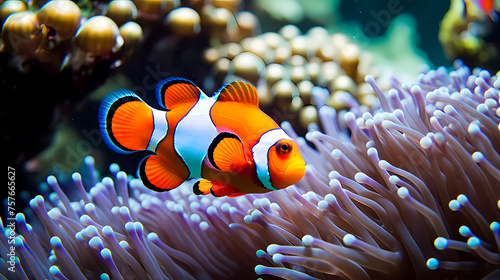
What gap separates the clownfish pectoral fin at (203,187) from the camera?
3.12 feet

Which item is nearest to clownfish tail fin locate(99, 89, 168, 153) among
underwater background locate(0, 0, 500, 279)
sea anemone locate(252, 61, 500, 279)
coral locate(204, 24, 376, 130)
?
underwater background locate(0, 0, 500, 279)

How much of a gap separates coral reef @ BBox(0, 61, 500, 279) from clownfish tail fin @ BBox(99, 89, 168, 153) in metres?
0.25

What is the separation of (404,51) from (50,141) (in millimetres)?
2164

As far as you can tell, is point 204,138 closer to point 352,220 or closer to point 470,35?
point 352,220

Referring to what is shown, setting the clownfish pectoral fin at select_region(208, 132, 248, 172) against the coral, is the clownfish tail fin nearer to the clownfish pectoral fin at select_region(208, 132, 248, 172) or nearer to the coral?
the clownfish pectoral fin at select_region(208, 132, 248, 172)

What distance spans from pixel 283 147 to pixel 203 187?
0.81 feet

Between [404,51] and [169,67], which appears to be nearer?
[169,67]

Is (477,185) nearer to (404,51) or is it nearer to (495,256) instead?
(495,256)

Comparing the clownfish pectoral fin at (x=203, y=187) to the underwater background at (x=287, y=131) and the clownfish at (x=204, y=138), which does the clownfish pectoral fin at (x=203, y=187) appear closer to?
the clownfish at (x=204, y=138)

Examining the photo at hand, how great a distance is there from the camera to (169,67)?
180 centimetres

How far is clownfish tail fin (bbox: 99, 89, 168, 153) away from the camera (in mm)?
975

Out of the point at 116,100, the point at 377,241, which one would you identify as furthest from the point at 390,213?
the point at 116,100

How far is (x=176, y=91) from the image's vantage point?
102 centimetres

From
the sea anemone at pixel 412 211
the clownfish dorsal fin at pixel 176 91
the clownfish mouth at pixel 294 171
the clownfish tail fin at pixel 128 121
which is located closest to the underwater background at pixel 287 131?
the sea anemone at pixel 412 211
